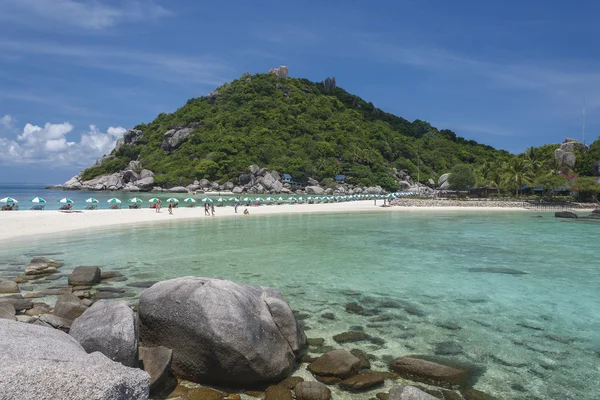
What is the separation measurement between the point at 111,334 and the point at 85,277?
8167mm

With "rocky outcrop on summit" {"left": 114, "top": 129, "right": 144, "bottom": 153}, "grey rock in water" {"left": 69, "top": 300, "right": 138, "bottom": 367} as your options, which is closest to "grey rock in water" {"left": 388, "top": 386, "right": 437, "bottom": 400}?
"grey rock in water" {"left": 69, "top": 300, "right": 138, "bottom": 367}

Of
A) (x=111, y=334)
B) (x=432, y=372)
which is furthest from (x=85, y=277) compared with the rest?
(x=432, y=372)

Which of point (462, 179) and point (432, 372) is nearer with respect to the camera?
point (432, 372)

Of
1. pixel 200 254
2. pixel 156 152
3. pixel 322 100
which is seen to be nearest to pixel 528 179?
pixel 200 254

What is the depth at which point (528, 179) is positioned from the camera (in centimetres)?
6888

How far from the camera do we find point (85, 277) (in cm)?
1256

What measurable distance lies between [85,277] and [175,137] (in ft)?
437

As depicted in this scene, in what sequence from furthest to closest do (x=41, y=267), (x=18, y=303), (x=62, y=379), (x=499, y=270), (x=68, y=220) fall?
(x=68, y=220), (x=499, y=270), (x=41, y=267), (x=18, y=303), (x=62, y=379)

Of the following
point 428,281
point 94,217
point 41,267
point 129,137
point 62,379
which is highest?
point 129,137

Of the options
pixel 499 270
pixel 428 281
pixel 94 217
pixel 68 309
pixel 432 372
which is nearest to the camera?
pixel 432 372

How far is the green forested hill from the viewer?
124375mm

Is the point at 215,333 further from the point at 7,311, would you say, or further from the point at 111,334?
the point at 7,311

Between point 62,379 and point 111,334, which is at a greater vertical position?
point 62,379

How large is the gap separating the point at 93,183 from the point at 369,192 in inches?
3716
